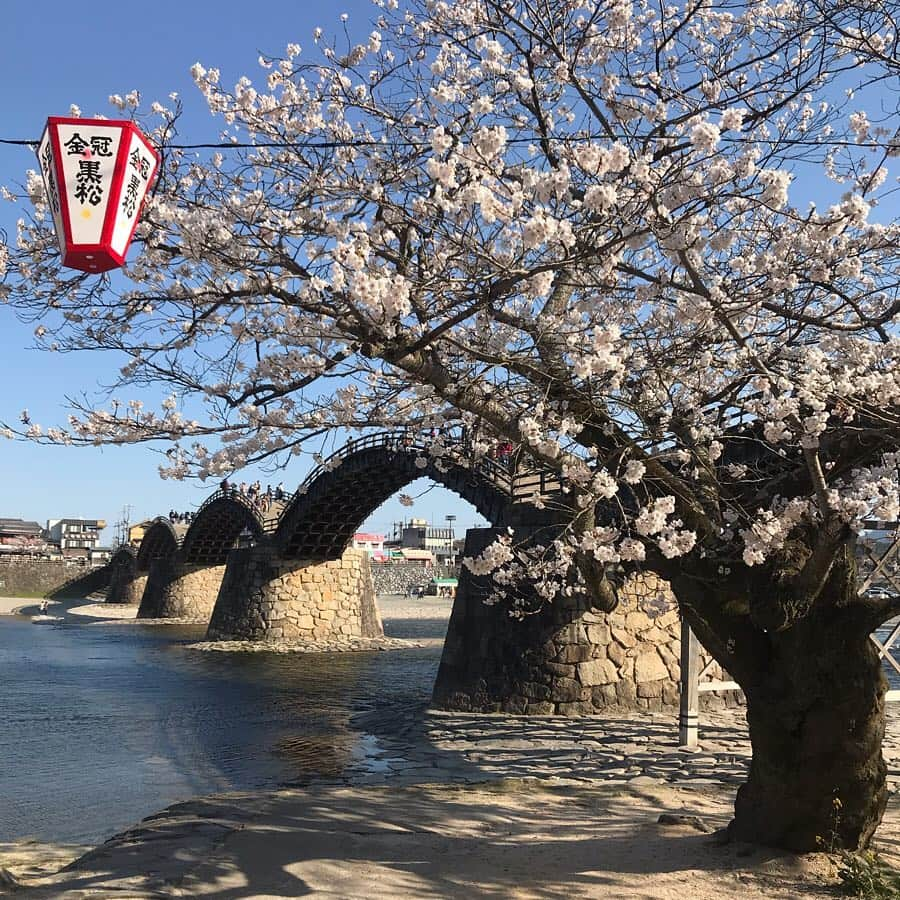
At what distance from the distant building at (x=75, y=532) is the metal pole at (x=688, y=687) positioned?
11092 cm

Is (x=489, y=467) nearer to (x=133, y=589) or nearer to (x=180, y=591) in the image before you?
(x=180, y=591)

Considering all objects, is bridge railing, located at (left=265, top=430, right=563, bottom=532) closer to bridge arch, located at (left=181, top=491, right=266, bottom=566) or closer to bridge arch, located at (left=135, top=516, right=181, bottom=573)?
bridge arch, located at (left=181, top=491, right=266, bottom=566)

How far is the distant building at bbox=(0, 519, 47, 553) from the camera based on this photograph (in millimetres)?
93000

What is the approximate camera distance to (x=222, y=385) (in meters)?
5.68

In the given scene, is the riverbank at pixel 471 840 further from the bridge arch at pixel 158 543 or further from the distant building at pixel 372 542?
the distant building at pixel 372 542

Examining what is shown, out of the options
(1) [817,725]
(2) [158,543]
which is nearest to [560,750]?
(1) [817,725]

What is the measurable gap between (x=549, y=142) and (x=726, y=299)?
1580 mm

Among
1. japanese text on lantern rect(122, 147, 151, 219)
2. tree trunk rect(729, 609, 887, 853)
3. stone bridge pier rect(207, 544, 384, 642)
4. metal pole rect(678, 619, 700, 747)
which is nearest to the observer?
japanese text on lantern rect(122, 147, 151, 219)

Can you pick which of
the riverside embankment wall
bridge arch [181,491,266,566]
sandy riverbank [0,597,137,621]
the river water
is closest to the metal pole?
the river water

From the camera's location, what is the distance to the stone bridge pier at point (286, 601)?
29828 millimetres

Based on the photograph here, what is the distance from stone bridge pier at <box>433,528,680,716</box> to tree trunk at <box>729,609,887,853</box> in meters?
6.81

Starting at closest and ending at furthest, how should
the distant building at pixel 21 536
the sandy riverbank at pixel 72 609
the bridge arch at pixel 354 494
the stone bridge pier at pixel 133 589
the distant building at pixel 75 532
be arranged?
1. the bridge arch at pixel 354 494
2. the sandy riverbank at pixel 72 609
3. the stone bridge pier at pixel 133 589
4. the distant building at pixel 21 536
5. the distant building at pixel 75 532

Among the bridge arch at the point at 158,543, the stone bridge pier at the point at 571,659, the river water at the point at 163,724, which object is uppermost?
the bridge arch at the point at 158,543

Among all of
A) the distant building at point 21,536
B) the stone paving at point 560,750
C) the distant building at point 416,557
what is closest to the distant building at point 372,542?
the distant building at point 416,557
